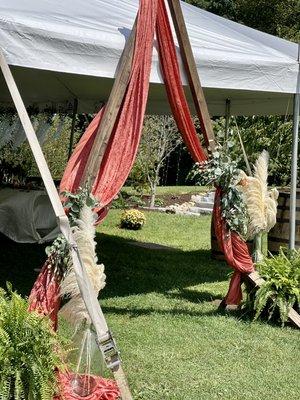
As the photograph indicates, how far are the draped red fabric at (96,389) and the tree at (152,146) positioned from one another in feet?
35.8

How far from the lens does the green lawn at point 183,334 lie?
12.2 feet

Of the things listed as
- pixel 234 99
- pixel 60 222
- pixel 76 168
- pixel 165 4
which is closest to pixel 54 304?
pixel 60 222

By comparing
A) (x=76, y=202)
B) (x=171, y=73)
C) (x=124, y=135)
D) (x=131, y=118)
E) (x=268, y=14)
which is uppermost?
(x=268, y=14)

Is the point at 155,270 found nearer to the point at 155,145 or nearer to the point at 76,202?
the point at 76,202

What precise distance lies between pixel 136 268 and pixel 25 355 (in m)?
4.29

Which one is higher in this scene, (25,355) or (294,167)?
(294,167)

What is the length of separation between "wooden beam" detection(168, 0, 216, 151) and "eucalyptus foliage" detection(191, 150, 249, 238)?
0.23m

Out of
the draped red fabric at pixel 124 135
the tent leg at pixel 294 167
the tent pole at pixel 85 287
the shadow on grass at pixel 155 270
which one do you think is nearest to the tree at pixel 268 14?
the shadow on grass at pixel 155 270

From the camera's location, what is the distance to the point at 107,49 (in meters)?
4.23

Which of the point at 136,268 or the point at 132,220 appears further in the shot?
the point at 132,220

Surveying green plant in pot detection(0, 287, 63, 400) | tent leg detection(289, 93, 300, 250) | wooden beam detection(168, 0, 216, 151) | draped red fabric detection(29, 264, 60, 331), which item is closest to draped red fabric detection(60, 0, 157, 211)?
wooden beam detection(168, 0, 216, 151)

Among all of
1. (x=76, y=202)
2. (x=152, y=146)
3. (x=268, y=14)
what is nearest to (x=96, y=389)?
(x=76, y=202)

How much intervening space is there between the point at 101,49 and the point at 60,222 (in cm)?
139

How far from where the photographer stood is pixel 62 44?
4.01 metres
